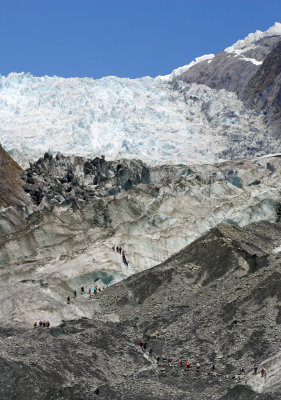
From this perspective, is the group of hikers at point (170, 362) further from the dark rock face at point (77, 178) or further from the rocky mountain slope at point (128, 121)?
the rocky mountain slope at point (128, 121)

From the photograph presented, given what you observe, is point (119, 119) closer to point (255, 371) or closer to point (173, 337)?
point (173, 337)

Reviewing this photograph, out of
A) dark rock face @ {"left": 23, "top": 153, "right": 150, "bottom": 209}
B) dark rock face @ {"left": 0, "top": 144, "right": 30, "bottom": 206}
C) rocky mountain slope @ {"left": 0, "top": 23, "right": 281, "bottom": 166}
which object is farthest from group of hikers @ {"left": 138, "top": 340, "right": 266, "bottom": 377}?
rocky mountain slope @ {"left": 0, "top": 23, "right": 281, "bottom": 166}

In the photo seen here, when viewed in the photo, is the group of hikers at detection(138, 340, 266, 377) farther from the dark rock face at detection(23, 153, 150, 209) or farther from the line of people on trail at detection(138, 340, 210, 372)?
the dark rock face at detection(23, 153, 150, 209)

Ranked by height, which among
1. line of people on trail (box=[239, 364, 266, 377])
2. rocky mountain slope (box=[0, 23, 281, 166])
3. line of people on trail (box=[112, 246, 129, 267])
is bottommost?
line of people on trail (box=[239, 364, 266, 377])

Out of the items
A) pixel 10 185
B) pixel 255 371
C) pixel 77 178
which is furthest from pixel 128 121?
pixel 255 371

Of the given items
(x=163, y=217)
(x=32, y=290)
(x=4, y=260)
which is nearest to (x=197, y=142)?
(x=163, y=217)

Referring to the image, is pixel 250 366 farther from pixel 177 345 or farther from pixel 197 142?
pixel 197 142
